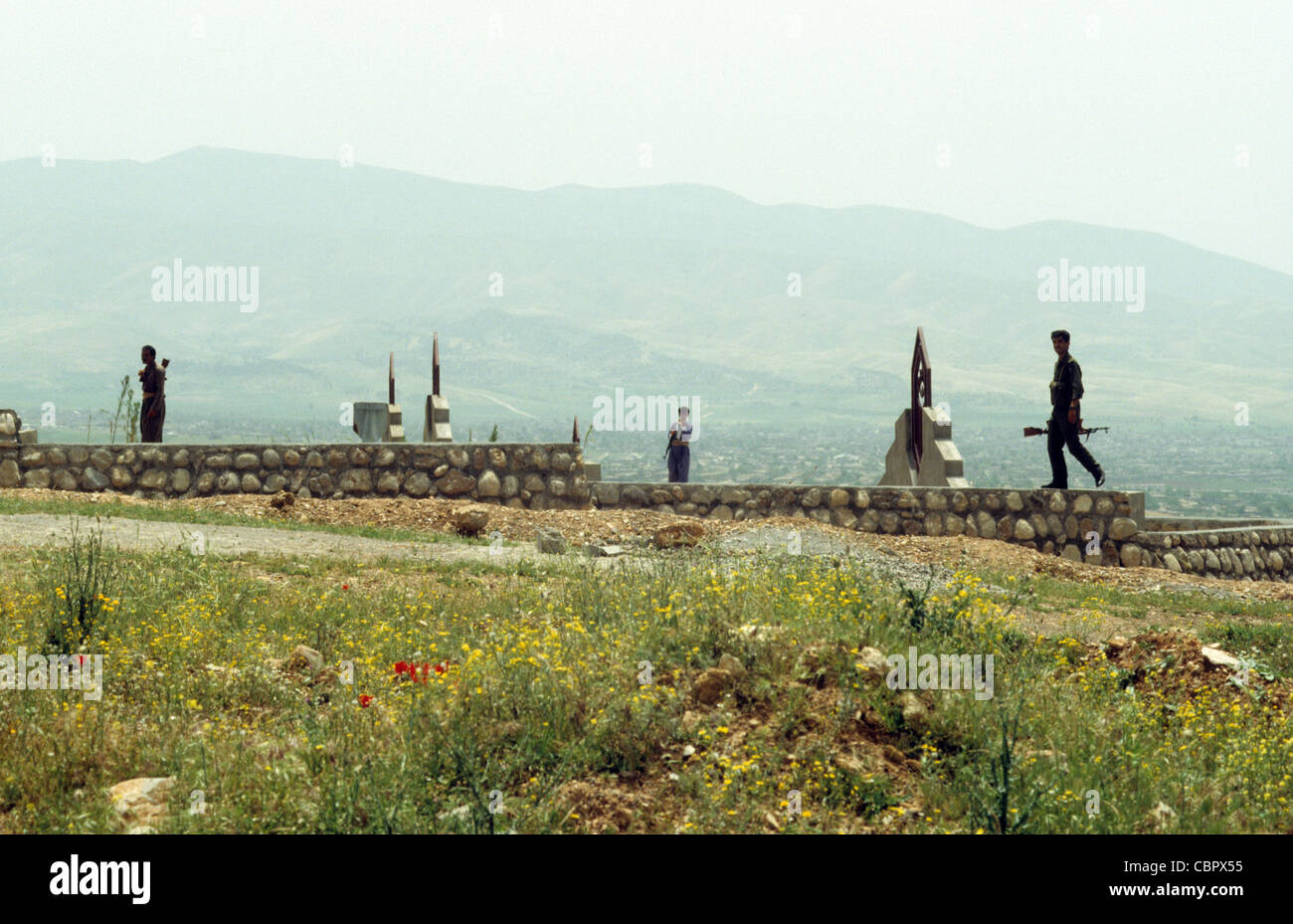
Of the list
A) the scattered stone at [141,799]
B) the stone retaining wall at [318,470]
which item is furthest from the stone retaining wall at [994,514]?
the scattered stone at [141,799]

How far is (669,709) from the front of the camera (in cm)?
584

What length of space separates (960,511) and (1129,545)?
7.04 ft

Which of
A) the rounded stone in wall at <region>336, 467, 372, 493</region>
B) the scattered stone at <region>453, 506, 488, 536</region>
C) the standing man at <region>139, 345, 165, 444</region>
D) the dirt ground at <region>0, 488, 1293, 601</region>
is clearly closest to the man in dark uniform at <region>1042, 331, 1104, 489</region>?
the dirt ground at <region>0, 488, 1293, 601</region>

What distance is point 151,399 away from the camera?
17859 mm

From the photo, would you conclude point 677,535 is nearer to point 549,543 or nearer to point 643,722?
point 549,543

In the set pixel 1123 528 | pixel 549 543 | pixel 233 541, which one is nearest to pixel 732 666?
pixel 549 543

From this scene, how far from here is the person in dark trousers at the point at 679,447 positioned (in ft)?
64.5

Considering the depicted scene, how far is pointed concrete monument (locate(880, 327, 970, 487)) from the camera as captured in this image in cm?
1716

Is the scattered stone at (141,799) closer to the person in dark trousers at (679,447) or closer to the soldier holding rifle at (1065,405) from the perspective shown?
the soldier holding rifle at (1065,405)

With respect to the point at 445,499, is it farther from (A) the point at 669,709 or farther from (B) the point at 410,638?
(A) the point at 669,709

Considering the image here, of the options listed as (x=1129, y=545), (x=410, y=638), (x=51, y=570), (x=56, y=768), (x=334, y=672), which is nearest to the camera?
(x=56, y=768)

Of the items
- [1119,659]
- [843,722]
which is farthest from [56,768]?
[1119,659]

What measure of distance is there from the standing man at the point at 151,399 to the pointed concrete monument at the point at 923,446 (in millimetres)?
10461

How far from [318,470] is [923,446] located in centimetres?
858
